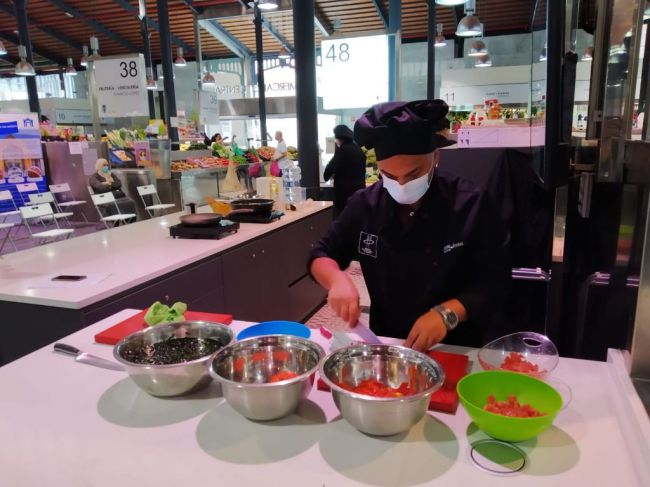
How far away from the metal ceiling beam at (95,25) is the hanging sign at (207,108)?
21.1 feet

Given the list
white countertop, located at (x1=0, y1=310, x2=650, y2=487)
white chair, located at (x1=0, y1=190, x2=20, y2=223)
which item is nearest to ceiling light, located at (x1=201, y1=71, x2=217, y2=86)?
white chair, located at (x1=0, y1=190, x2=20, y2=223)

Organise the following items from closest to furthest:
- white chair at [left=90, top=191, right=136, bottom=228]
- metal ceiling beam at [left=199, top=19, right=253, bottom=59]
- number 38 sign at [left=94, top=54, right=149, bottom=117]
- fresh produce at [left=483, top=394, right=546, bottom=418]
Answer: fresh produce at [left=483, top=394, right=546, bottom=418] → white chair at [left=90, top=191, right=136, bottom=228] → number 38 sign at [left=94, top=54, right=149, bottom=117] → metal ceiling beam at [left=199, top=19, right=253, bottom=59]

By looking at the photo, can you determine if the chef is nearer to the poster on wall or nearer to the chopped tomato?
the chopped tomato

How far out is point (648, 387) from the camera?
1.25m

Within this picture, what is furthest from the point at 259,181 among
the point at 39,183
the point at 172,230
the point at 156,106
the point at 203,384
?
the point at 156,106

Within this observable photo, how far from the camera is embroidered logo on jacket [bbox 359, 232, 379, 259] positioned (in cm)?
178

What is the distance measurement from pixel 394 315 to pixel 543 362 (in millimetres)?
580

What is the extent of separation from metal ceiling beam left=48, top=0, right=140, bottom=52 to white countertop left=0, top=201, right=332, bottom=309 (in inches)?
496

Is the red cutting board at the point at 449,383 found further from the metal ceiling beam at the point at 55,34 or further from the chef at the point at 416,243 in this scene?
the metal ceiling beam at the point at 55,34

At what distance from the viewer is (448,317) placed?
4.85 feet

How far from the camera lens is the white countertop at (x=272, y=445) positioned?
0.99 metres

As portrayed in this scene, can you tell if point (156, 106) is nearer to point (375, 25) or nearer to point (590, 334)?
point (375, 25)

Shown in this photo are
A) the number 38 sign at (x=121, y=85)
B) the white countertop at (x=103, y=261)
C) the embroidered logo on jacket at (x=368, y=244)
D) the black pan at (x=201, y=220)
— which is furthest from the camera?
the number 38 sign at (x=121, y=85)

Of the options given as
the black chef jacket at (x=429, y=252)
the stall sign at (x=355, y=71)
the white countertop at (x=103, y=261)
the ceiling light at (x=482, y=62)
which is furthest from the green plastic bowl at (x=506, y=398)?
the ceiling light at (x=482, y=62)
